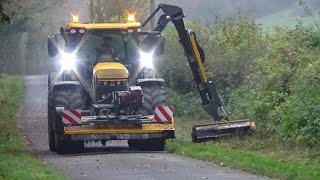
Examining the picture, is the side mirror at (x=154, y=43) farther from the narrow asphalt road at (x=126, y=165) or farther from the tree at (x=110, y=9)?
the tree at (x=110, y=9)

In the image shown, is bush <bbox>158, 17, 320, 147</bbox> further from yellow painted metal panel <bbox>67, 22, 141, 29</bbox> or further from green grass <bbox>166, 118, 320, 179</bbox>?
yellow painted metal panel <bbox>67, 22, 141, 29</bbox>

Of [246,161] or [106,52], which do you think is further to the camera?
[106,52]

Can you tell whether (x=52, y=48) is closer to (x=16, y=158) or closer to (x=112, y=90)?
(x=112, y=90)

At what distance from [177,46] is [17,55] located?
50967 mm

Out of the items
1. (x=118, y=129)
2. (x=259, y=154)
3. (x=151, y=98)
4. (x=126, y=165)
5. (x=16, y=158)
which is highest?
(x=151, y=98)

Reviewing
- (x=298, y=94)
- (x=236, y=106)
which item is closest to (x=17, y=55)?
(x=236, y=106)

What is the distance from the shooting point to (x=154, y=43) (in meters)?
24.1

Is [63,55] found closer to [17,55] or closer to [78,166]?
[78,166]

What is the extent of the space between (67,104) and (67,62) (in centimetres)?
135

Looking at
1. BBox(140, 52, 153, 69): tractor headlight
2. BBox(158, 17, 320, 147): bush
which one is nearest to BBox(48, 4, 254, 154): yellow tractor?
BBox(140, 52, 153, 69): tractor headlight

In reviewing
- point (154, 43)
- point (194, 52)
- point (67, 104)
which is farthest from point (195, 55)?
point (67, 104)

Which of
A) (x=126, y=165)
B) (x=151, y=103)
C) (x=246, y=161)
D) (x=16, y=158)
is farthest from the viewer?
(x=151, y=103)

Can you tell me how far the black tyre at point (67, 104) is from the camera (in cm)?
2255

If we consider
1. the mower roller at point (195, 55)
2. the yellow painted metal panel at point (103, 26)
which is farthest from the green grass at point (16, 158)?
the mower roller at point (195, 55)
